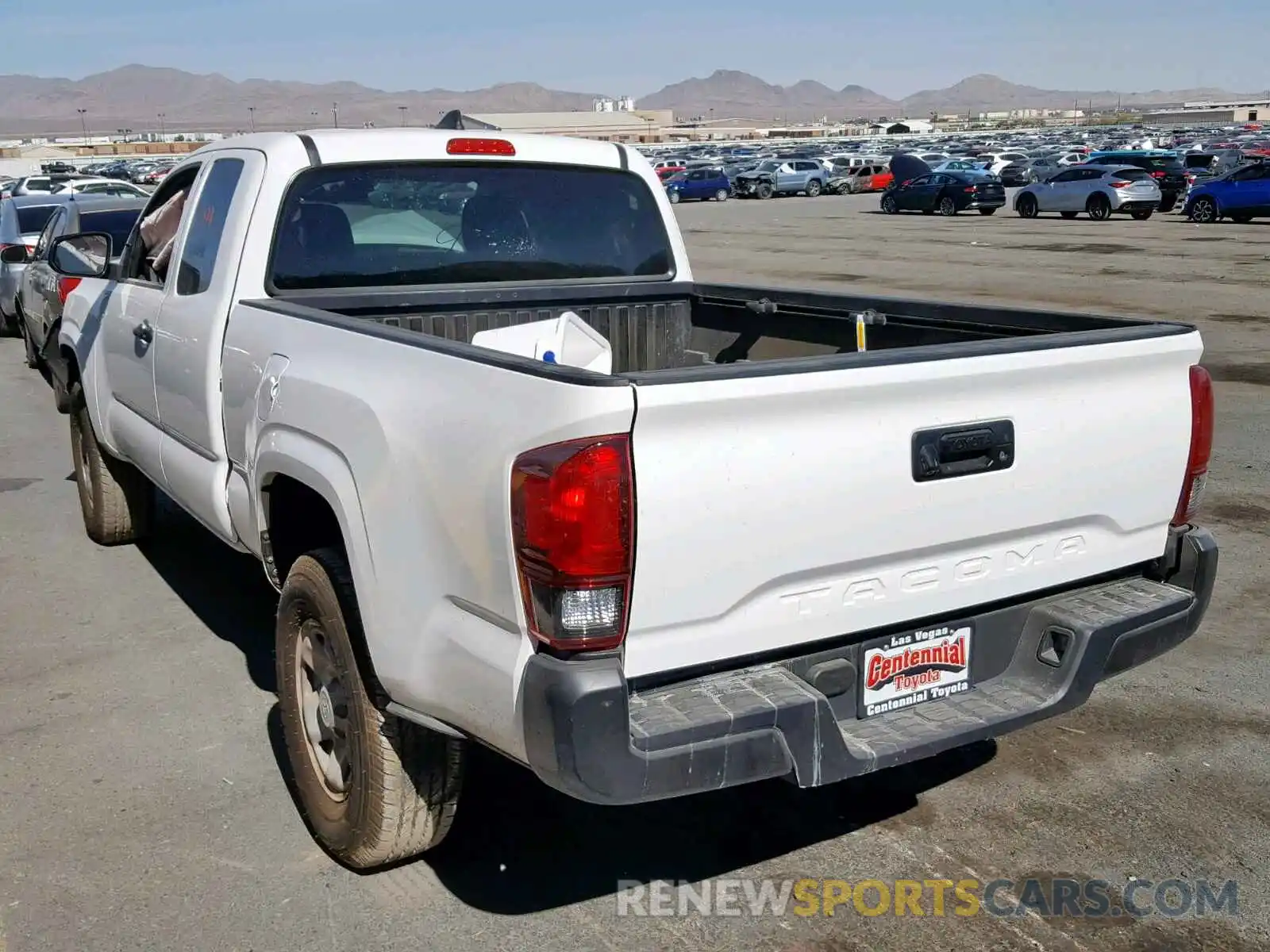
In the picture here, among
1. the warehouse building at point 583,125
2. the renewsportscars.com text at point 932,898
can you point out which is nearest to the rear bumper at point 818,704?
the renewsportscars.com text at point 932,898

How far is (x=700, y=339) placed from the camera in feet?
17.6

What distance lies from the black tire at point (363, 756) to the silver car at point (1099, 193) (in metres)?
35.6

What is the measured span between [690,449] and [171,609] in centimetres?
412

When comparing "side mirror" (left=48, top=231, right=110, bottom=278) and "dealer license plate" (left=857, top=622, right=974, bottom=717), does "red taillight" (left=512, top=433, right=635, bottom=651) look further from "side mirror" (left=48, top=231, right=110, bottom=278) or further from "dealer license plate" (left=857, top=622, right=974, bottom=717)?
"side mirror" (left=48, top=231, right=110, bottom=278)

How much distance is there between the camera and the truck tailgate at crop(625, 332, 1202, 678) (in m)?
2.79

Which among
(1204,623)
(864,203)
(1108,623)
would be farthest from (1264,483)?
(864,203)

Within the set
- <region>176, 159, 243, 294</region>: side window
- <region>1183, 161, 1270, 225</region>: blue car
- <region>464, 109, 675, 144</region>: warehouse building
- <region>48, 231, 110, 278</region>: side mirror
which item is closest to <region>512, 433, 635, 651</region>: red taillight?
<region>176, 159, 243, 294</region>: side window

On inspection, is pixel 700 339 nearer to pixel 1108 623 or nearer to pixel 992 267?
pixel 1108 623

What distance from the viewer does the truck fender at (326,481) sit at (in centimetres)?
328

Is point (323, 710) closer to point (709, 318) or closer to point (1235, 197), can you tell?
point (709, 318)

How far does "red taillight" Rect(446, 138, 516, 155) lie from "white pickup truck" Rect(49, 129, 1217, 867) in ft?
1.58

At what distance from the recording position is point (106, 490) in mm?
6910

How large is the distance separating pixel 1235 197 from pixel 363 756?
34.0m

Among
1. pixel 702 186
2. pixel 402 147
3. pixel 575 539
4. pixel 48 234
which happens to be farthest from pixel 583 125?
pixel 575 539
